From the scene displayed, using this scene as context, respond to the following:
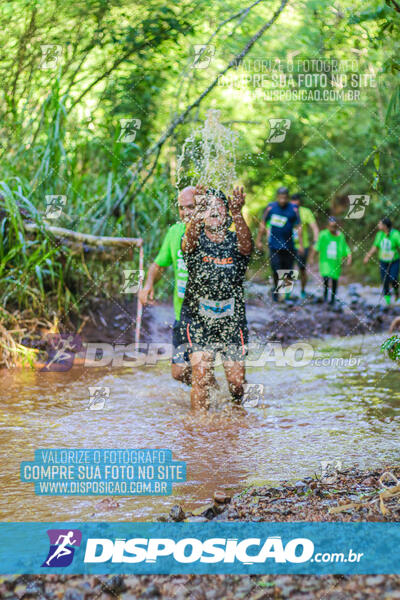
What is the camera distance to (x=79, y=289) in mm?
7984

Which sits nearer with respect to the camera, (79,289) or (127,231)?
(79,289)

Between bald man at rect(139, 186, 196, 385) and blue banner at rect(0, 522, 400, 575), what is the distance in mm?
2407

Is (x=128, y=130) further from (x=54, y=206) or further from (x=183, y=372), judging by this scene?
(x=183, y=372)

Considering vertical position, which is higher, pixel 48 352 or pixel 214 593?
pixel 214 593

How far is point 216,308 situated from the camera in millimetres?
5148

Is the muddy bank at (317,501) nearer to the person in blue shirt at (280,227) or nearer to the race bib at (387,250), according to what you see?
the person in blue shirt at (280,227)

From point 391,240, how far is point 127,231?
16.6 ft

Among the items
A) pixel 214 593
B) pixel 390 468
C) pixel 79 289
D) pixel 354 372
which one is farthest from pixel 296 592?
pixel 79 289

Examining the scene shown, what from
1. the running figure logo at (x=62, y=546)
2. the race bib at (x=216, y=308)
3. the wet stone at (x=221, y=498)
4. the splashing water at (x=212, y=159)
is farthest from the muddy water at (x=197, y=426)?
the splashing water at (x=212, y=159)

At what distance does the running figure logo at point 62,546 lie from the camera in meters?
→ 2.84

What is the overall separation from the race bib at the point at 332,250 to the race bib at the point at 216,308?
728 cm

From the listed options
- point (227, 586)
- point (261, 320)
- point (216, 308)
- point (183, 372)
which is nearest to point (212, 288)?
point (216, 308)

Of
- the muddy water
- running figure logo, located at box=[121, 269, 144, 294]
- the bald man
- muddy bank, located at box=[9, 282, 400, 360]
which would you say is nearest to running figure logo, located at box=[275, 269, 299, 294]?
muddy bank, located at box=[9, 282, 400, 360]

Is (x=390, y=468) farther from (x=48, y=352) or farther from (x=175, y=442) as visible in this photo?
(x=48, y=352)
